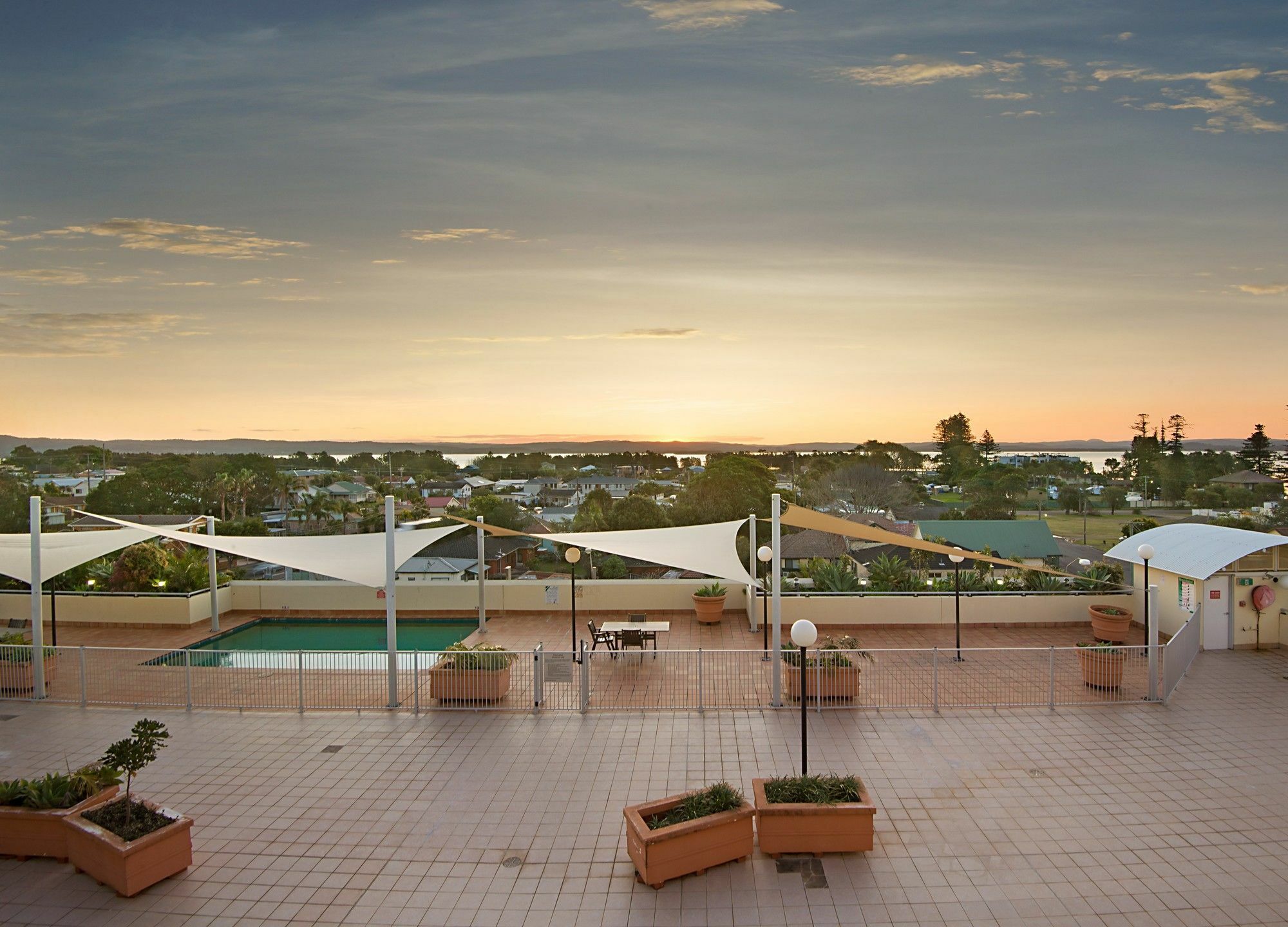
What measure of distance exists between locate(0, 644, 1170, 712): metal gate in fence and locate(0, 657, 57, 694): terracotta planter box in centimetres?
1

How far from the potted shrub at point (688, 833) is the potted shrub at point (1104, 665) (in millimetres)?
6515

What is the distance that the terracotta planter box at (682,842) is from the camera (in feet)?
17.9

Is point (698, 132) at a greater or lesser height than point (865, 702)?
greater

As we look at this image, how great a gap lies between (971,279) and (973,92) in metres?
5.34

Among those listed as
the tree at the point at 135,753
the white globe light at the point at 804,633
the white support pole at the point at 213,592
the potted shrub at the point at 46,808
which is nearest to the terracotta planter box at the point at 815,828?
the white globe light at the point at 804,633

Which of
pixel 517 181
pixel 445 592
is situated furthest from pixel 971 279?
pixel 445 592

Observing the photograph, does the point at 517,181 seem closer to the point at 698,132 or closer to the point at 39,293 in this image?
the point at 698,132

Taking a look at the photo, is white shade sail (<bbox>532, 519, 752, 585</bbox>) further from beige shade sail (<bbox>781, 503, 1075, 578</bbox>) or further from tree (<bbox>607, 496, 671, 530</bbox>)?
tree (<bbox>607, 496, 671, 530</bbox>)

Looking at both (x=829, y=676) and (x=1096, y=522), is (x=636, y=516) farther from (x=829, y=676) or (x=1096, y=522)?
(x=1096, y=522)

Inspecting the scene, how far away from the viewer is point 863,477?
194 ft

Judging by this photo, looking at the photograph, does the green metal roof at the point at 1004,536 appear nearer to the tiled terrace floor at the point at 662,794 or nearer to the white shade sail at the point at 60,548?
the tiled terrace floor at the point at 662,794

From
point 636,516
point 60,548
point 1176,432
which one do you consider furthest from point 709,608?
point 1176,432

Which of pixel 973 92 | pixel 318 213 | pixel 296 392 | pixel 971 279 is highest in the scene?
pixel 973 92

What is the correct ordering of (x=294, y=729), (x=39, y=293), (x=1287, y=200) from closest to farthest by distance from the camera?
(x=294, y=729) < (x=1287, y=200) < (x=39, y=293)
